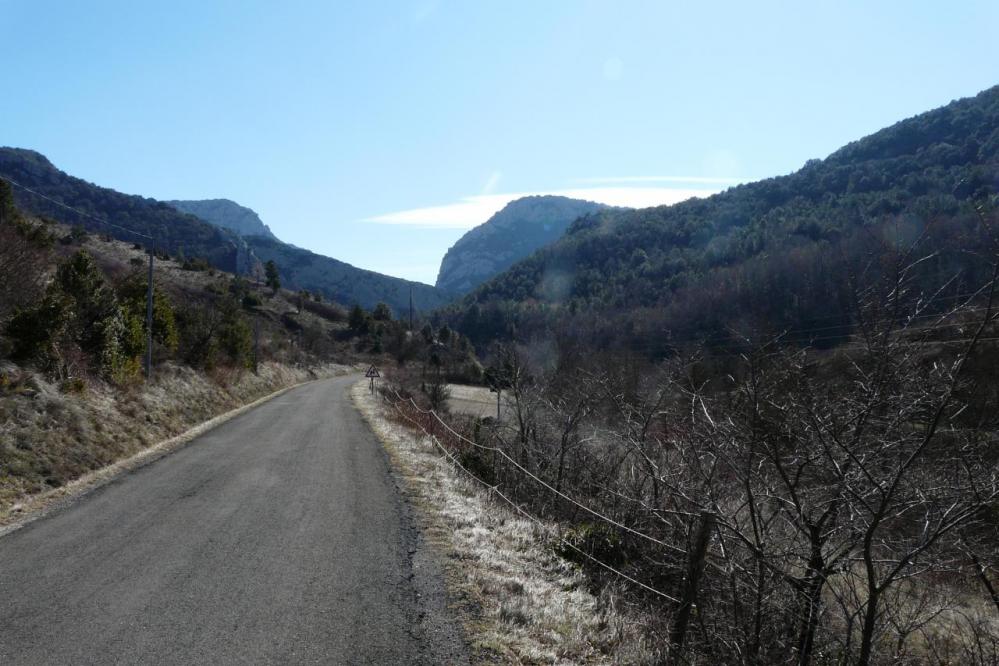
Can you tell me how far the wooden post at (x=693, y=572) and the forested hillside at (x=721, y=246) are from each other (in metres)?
23.2

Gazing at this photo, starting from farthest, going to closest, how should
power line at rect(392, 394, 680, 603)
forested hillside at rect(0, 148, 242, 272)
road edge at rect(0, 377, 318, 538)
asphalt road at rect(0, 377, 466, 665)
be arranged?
forested hillside at rect(0, 148, 242, 272)
road edge at rect(0, 377, 318, 538)
power line at rect(392, 394, 680, 603)
asphalt road at rect(0, 377, 466, 665)

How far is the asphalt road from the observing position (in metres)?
4.36

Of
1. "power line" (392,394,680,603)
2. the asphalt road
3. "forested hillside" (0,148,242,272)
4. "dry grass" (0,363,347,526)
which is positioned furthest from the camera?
"forested hillside" (0,148,242,272)

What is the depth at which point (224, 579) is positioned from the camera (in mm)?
5633

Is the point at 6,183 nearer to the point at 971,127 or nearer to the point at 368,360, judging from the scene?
the point at 368,360

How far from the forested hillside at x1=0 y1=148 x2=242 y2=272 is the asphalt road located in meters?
121

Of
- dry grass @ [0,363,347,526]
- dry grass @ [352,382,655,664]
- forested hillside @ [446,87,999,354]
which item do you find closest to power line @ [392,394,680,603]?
dry grass @ [352,382,655,664]

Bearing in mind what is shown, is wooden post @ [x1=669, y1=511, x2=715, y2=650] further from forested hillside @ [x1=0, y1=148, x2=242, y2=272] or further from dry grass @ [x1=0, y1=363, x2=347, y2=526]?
forested hillside @ [x1=0, y1=148, x2=242, y2=272]

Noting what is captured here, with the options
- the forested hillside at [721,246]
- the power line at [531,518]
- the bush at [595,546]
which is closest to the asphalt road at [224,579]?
the power line at [531,518]

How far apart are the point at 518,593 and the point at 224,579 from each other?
9.12ft

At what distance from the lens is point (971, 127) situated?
118438mm

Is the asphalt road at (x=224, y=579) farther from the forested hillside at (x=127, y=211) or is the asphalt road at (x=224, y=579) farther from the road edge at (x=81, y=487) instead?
the forested hillside at (x=127, y=211)

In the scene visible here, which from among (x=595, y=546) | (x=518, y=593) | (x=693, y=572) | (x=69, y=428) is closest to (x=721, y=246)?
(x=595, y=546)

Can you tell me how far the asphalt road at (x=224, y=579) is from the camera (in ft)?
14.3
